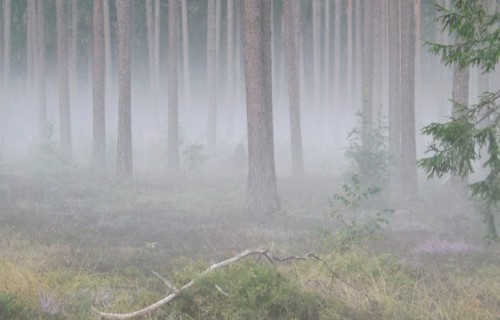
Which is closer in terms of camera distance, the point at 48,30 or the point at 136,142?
the point at 136,142

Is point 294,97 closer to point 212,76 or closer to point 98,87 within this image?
point 98,87

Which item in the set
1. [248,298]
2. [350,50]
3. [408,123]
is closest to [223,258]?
[248,298]

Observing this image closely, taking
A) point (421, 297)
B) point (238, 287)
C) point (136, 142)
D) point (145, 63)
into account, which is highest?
point (145, 63)

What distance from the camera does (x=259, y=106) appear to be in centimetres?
1359

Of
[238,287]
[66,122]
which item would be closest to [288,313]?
[238,287]

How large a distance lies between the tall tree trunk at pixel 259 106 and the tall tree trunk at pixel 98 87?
32.0 ft

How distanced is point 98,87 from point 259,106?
1099 centimetres

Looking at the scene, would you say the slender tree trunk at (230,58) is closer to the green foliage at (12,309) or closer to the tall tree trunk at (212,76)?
the tall tree trunk at (212,76)

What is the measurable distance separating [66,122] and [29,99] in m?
20.4

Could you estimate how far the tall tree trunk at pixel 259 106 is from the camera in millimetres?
13406

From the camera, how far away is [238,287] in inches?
225

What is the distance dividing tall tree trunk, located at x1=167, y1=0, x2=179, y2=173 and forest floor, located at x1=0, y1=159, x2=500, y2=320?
681 centimetres

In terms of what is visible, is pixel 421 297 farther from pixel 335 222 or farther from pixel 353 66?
pixel 353 66

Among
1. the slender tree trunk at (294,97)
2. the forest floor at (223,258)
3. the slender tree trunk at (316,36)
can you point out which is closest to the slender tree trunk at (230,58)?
the slender tree trunk at (316,36)
